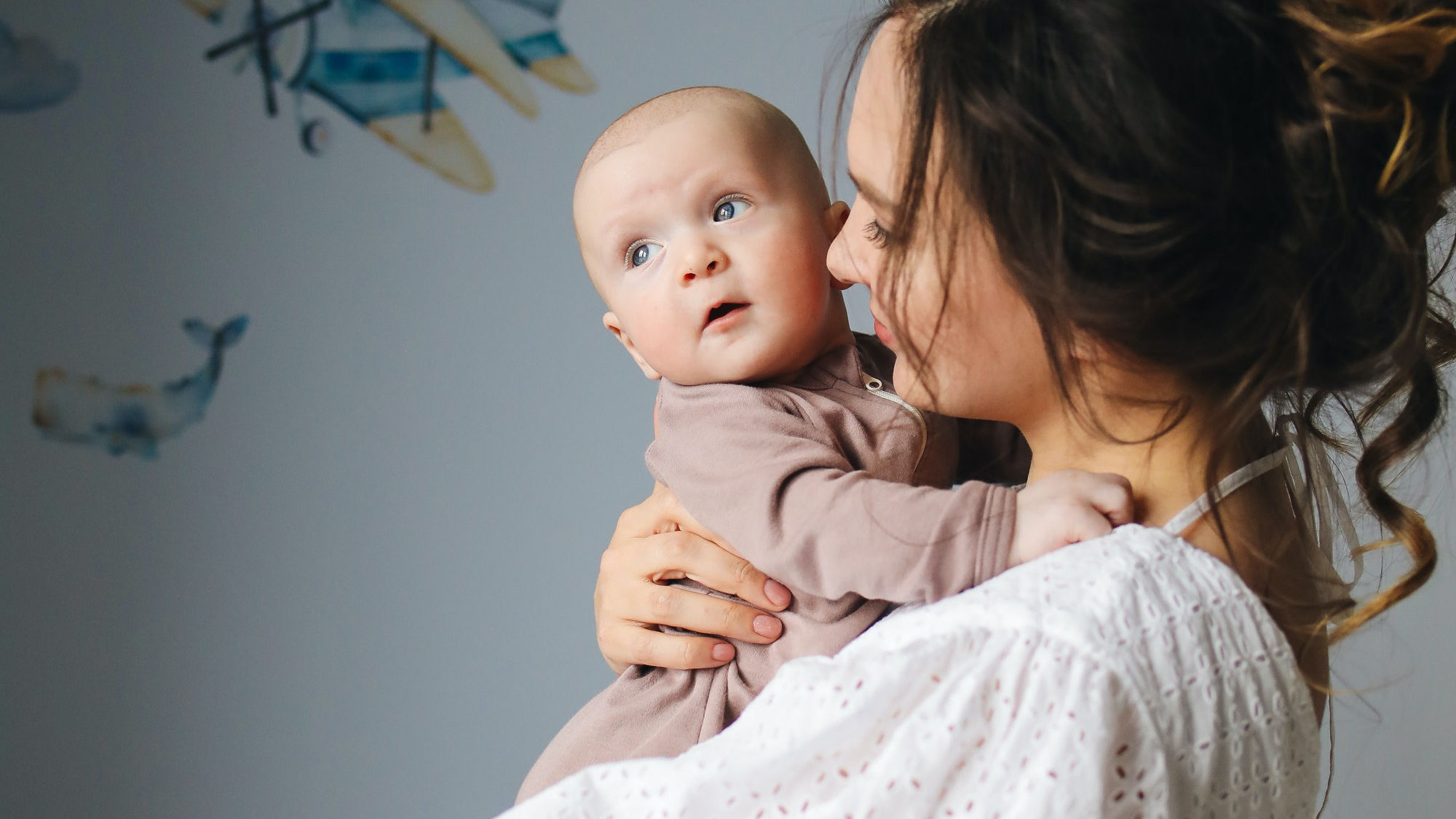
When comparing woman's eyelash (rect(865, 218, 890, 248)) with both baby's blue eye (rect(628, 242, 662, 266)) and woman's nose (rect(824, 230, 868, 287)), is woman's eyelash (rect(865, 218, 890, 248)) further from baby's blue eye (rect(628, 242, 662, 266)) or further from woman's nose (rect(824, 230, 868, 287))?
baby's blue eye (rect(628, 242, 662, 266))

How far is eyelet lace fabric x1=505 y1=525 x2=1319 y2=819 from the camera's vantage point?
697mm

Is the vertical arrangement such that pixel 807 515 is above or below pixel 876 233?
below

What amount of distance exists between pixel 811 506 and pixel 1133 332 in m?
0.27

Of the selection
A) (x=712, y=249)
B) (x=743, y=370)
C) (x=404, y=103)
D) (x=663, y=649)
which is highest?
(x=404, y=103)

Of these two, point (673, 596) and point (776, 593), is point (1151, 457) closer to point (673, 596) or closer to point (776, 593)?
point (776, 593)

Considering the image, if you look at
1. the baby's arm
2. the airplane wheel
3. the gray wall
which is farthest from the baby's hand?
the airplane wheel

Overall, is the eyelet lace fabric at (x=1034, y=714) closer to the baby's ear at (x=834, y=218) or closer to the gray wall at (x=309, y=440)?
the baby's ear at (x=834, y=218)

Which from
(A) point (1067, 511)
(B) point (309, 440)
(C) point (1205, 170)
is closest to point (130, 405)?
(B) point (309, 440)

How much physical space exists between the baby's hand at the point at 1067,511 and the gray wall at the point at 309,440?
5.50ft

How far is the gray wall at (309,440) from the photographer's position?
2.22 m

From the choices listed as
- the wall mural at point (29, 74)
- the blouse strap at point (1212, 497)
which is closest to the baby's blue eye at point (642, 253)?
the blouse strap at point (1212, 497)

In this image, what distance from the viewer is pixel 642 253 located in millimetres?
1062

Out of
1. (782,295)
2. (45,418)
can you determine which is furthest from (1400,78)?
(45,418)

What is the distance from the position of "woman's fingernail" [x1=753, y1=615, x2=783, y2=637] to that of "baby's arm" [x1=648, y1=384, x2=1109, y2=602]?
91 mm
